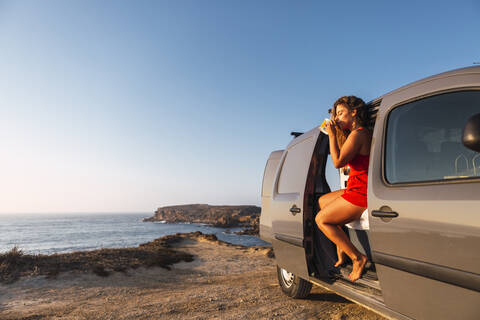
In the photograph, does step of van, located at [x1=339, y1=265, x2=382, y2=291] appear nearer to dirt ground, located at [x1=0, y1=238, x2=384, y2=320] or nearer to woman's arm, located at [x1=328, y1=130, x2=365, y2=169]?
dirt ground, located at [x1=0, y1=238, x2=384, y2=320]

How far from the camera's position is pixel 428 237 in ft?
6.01

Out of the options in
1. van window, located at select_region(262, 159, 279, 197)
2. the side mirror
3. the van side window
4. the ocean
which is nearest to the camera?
the side mirror

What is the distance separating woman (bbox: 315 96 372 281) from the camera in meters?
2.76

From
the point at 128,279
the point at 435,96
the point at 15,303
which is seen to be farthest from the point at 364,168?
the point at 128,279

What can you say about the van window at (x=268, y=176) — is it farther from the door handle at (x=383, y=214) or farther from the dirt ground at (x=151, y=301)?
the door handle at (x=383, y=214)

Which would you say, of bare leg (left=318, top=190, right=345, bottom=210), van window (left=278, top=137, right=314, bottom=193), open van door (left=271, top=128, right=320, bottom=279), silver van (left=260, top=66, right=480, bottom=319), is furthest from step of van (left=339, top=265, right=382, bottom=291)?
van window (left=278, top=137, right=314, bottom=193)

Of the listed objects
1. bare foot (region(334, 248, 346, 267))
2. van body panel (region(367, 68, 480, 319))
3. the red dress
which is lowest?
bare foot (region(334, 248, 346, 267))

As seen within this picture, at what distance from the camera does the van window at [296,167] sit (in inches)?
149

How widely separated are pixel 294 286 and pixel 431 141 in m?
3.01

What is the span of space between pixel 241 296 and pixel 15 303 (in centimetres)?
A: 416

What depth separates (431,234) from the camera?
1809 mm

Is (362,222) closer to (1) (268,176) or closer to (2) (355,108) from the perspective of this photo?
(2) (355,108)

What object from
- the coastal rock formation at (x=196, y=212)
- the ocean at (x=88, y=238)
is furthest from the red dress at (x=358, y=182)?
the coastal rock formation at (x=196, y=212)

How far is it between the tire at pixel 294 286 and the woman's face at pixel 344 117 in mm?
2428
